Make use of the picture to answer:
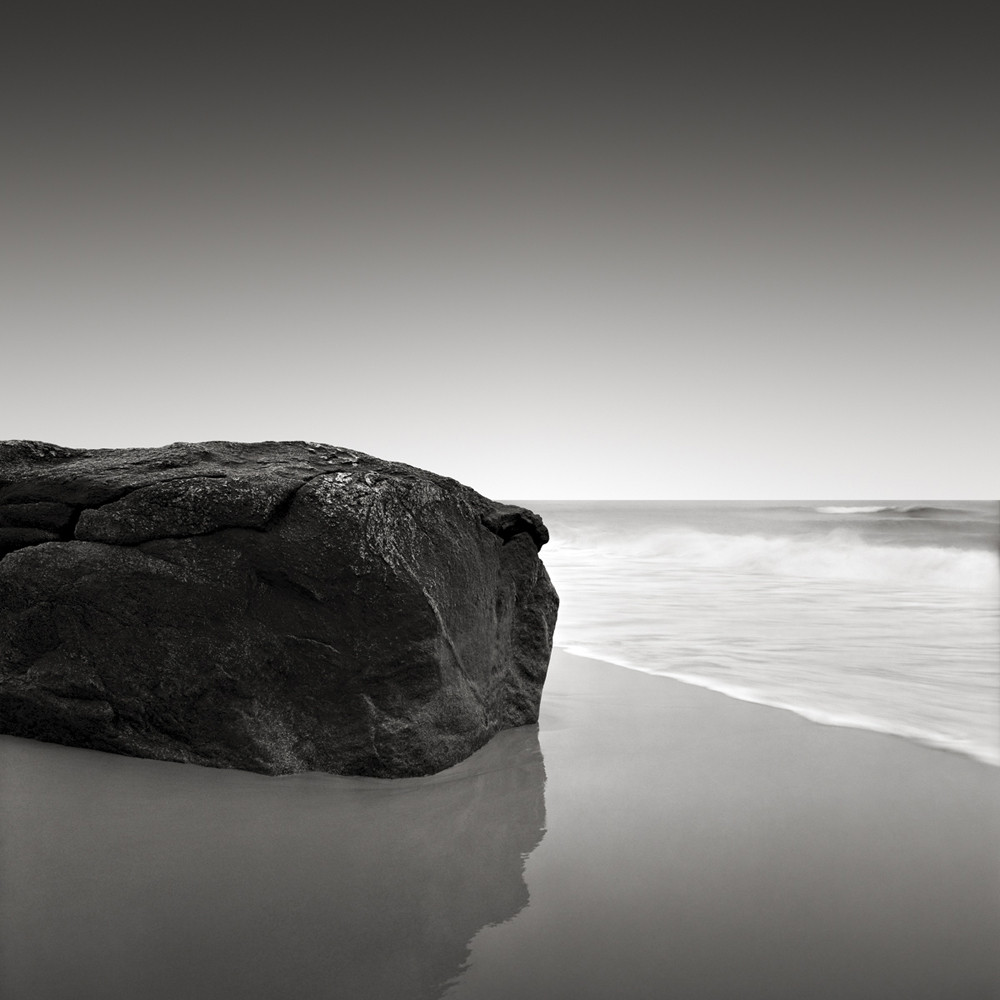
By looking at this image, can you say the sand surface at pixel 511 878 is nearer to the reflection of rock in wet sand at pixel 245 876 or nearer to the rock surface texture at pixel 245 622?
the reflection of rock in wet sand at pixel 245 876

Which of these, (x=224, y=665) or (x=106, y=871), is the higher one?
(x=224, y=665)

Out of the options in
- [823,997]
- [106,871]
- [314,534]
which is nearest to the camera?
[823,997]

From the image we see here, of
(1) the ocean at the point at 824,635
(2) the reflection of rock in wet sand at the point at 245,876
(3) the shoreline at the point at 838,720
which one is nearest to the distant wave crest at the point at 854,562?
(1) the ocean at the point at 824,635

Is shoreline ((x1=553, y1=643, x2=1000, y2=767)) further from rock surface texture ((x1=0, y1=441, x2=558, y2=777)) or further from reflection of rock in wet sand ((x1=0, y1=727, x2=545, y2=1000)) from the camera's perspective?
rock surface texture ((x1=0, y1=441, x2=558, y2=777))

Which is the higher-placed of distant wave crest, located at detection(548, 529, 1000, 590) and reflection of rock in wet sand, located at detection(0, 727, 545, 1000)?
reflection of rock in wet sand, located at detection(0, 727, 545, 1000)

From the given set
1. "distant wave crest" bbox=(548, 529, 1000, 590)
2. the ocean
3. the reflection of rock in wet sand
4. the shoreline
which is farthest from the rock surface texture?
"distant wave crest" bbox=(548, 529, 1000, 590)

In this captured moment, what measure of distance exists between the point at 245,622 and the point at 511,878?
1161mm

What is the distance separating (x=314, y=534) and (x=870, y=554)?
12690 mm

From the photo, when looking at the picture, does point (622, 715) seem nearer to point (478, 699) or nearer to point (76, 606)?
point (478, 699)

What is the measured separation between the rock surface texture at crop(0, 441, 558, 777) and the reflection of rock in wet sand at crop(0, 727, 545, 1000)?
11 cm

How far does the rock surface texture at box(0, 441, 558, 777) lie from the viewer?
2.50 metres

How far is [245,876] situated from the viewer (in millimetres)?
1867

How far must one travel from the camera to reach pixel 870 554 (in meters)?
13.2

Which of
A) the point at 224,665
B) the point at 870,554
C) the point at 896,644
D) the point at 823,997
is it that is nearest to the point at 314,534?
the point at 224,665
